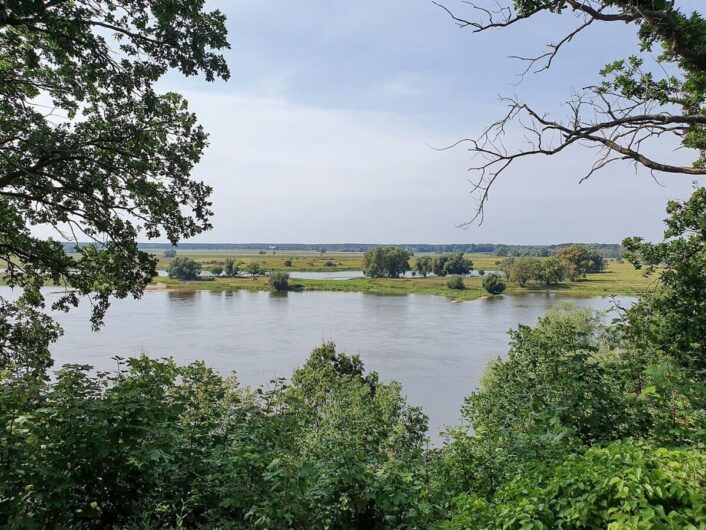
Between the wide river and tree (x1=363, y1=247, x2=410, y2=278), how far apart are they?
31.4 meters

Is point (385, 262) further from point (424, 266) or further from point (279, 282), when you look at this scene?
point (279, 282)

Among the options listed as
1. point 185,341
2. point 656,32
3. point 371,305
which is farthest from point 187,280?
→ point 656,32

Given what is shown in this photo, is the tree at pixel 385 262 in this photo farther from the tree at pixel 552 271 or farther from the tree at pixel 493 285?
the tree at pixel 552 271

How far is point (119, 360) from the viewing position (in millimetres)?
4332

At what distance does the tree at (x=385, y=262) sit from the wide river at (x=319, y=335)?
31421 mm

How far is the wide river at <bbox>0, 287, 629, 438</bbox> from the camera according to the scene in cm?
3253

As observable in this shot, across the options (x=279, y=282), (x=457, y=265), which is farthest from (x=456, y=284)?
(x=279, y=282)

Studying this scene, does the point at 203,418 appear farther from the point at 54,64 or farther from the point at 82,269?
the point at 54,64

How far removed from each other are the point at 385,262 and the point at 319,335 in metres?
60.8

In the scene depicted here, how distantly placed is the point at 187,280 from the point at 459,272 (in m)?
62.1

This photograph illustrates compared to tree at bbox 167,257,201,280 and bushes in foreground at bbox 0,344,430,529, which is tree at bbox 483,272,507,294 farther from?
bushes in foreground at bbox 0,344,430,529

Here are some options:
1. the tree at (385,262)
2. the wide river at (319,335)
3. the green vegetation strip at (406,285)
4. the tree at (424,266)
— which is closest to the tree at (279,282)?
the green vegetation strip at (406,285)

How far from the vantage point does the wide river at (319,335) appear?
32531 mm

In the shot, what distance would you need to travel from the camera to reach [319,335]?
47281 millimetres
